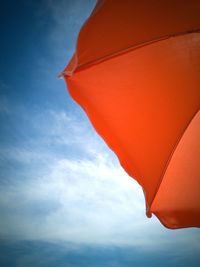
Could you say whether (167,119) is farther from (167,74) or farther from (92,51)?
(92,51)

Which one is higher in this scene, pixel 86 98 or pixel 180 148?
pixel 86 98

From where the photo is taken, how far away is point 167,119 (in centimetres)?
242

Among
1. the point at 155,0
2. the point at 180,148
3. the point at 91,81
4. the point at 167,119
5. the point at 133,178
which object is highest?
the point at 155,0

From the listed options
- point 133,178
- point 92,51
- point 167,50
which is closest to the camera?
point 92,51

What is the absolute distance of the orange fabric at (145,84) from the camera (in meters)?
2.13

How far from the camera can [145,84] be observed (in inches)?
90.7

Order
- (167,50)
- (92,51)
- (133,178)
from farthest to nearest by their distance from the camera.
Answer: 1. (133,178)
2. (167,50)
3. (92,51)

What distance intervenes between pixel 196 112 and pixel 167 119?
0.31 metres

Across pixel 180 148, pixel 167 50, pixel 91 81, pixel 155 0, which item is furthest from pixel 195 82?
pixel 91 81

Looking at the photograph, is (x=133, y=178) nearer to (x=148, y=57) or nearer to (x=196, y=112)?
(x=196, y=112)

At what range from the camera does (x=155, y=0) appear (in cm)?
219

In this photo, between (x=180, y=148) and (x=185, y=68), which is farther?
(x=180, y=148)

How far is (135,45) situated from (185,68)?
53 cm

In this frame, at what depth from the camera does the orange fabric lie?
2135 millimetres
